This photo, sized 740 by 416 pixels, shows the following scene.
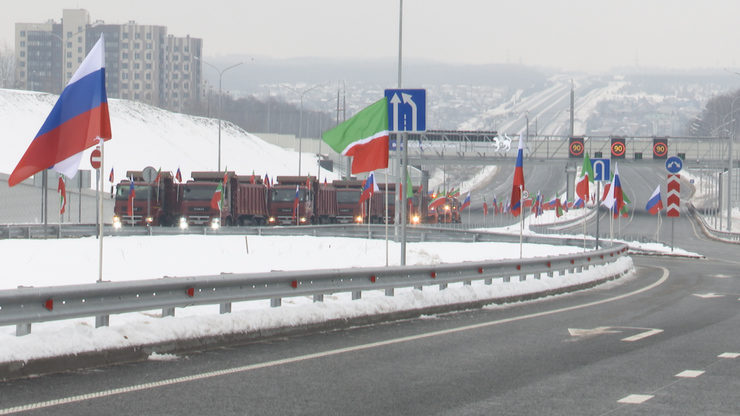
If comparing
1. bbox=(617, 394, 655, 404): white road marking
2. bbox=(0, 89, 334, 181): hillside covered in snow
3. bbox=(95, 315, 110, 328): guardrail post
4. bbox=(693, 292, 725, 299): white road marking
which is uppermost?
bbox=(0, 89, 334, 181): hillside covered in snow

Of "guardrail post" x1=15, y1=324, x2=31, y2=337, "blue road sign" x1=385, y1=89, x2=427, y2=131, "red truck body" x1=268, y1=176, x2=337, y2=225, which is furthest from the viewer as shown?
"red truck body" x1=268, y1=176, x2=337, y2=225

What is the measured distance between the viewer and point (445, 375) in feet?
37.5

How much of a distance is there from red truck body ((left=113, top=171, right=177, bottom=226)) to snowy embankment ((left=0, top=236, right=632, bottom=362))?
267 inches

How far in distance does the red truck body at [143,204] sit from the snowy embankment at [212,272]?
677 centimetres

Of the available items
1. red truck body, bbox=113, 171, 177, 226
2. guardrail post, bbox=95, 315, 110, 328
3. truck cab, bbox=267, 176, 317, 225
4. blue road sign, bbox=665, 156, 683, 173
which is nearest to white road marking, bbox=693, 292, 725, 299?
guardrail post, bbox=95, 315, 110, 328

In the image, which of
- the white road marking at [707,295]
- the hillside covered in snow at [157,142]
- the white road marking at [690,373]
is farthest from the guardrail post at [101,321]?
the hillside covered in snow at [157,142]

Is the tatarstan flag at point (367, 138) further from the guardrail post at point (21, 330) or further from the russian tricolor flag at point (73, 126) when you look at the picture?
the guardrail post at point (21, 330)

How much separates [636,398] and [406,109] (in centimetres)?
1116

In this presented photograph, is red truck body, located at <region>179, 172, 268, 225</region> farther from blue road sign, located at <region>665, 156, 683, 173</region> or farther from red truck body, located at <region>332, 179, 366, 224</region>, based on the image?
blue road sign, located at <region>665, 156, 683, 173</region>

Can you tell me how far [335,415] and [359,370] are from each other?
8.40ft

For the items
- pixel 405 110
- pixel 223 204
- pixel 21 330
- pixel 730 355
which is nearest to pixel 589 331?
pixel 730 355

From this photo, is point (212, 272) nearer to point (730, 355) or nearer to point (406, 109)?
point (406, 109)

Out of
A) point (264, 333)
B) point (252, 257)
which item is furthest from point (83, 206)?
point (264, 333)

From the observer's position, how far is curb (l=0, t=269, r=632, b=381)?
10727mm
